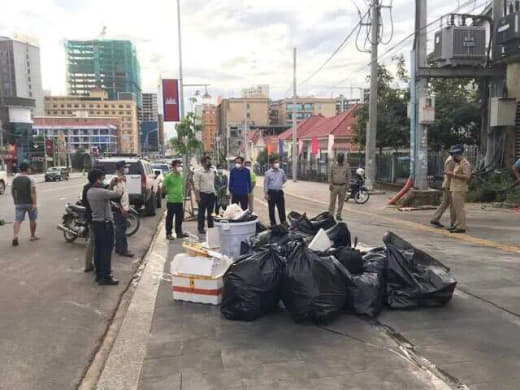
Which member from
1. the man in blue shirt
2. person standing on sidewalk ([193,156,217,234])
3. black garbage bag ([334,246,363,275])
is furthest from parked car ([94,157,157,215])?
black garbage bag ([334,246,363,275])

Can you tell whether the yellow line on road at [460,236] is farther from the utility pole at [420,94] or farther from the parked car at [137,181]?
the parked car at [137,181]

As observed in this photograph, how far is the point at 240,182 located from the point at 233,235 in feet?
14.0

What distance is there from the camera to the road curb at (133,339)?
369 cm

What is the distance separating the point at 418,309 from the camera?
4926 mm

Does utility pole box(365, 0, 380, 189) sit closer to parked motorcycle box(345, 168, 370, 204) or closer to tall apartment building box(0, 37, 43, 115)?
parked motorcycle box(345, 168, 370, 204)

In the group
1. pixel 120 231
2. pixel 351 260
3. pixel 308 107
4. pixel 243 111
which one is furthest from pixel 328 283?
pixel 308 107

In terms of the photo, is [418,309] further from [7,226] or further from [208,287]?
[7,226]

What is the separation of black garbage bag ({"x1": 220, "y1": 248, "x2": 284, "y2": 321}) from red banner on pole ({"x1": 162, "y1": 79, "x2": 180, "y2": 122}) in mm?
12960

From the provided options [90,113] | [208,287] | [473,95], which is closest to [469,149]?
[473,95]

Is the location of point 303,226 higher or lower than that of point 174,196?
lower

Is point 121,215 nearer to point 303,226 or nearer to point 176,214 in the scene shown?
point 176,214

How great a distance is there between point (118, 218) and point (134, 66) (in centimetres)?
16405

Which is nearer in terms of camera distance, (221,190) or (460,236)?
(460,236)

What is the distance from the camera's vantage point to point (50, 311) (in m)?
5.39
